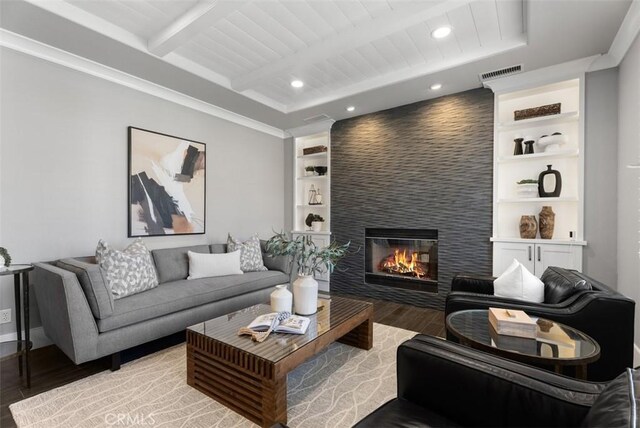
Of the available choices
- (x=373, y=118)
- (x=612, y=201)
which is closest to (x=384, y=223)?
(x=373, y=118)

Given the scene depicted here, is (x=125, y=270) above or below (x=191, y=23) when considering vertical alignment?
below

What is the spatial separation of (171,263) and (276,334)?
6.09ft

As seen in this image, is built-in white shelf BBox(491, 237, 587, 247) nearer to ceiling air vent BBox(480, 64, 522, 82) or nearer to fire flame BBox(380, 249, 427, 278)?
fire flame BBox(380, 249, 427, 278)

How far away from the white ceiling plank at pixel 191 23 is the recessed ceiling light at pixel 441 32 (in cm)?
159

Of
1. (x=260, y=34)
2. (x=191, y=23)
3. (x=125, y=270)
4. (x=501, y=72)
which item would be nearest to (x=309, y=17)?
(x=260, y=34)

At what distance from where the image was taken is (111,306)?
2.11m

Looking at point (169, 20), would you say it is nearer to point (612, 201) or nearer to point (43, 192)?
point (43, 192)

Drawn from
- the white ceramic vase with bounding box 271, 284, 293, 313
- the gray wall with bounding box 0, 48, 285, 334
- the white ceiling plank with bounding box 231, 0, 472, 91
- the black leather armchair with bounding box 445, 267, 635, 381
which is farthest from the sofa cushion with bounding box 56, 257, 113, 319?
the black leather armchair with bounding box 445, 267, 635, 381

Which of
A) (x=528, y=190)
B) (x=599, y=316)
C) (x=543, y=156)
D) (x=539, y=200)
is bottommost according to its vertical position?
(x=599, y=316)

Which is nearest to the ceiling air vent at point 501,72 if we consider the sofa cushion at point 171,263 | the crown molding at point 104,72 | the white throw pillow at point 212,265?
the crown molding at point 104,72

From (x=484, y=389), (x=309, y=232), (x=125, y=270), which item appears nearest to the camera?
(x=484, y=389)

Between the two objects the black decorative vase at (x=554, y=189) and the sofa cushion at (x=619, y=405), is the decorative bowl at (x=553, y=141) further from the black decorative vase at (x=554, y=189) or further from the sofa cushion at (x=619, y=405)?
the sofa cushion at (x=619, y=405)

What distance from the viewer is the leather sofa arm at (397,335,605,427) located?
3.05 ft

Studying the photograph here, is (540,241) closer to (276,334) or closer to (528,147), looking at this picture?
(528,147)
